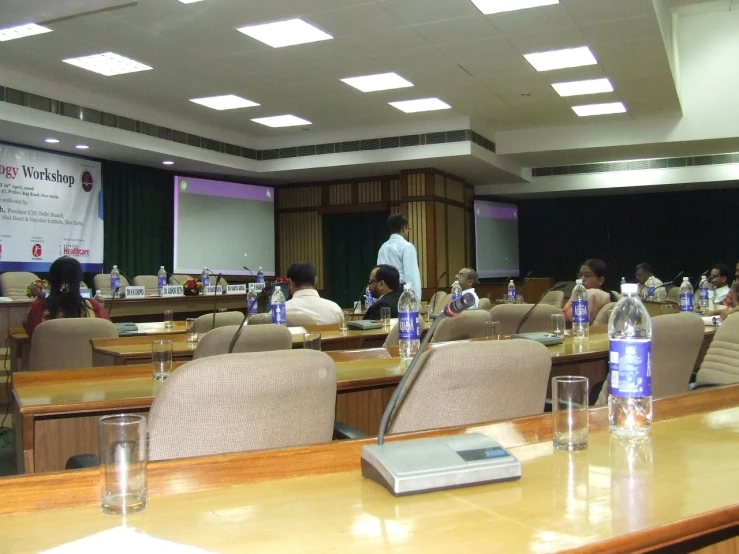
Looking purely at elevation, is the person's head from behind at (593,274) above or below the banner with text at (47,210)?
below

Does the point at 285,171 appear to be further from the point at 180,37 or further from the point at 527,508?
the point at 527,508

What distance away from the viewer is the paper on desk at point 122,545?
792mm

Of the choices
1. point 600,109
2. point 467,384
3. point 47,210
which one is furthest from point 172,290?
point 467,384

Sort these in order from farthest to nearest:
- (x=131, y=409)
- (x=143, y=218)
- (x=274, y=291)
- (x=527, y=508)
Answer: (x=143, y=218) < (x=274, y=291) < (x=131, y=409) < (x=527, y=508)

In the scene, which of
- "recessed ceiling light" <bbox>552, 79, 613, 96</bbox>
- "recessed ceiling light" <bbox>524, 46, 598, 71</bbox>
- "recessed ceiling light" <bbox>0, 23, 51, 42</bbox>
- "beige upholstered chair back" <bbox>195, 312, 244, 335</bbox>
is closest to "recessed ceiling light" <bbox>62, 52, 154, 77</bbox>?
"recessed ceiling light" <bbox>0, 23, 51, 42</bbox>

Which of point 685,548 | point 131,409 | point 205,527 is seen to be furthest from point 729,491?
point 131,409

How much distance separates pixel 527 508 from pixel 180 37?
249 inches

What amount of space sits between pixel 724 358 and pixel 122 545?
2534mm

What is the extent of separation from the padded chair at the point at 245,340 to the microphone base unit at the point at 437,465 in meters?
1.73

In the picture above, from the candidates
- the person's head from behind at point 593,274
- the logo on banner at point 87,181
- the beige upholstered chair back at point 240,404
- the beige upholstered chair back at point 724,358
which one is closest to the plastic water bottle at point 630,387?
the beige upholstered chair back at point 240,404

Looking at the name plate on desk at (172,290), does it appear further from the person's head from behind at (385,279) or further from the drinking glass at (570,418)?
the drinking glass at (570,418)

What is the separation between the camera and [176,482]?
107 centimetres

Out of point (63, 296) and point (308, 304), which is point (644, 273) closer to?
point (308, 304)

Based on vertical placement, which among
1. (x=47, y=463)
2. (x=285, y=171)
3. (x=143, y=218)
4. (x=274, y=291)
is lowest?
(x=47, y=463)
